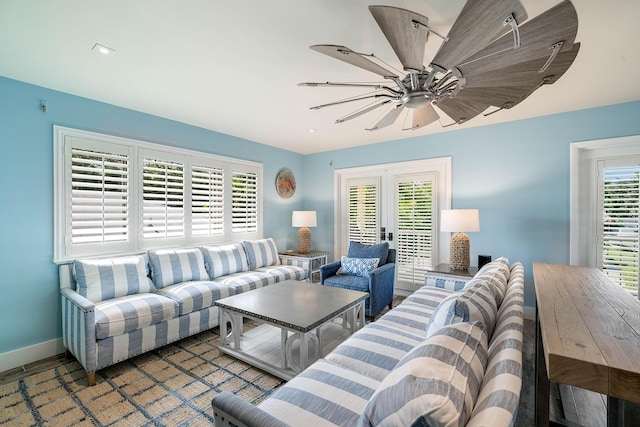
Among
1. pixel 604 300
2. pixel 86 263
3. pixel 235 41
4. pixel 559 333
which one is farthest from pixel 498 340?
pixel 86 263

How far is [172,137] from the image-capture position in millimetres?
3527

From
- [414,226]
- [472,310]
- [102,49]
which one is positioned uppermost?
[102,49]

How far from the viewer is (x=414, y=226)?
430 cm

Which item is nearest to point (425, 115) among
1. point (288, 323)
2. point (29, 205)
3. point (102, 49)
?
point (288, 323)

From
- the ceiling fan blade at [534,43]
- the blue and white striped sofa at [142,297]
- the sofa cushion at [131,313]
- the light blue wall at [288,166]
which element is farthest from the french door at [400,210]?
the sofa cushion at [131,313]

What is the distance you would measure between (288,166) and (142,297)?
3.25 meters

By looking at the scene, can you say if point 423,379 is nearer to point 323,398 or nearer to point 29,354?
point 323,398

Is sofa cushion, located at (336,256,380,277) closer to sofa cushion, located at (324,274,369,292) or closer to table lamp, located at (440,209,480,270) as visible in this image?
sofa cushion, located at (324,274,369,292)

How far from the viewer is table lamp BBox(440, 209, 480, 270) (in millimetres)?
3270

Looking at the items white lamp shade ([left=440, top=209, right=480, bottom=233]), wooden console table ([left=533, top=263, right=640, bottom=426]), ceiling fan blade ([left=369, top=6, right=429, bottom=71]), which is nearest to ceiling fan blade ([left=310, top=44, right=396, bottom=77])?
ceiling fan blade ([left=369, top=6, right=429, bottom=71])

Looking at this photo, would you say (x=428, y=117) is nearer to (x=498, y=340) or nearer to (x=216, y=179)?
(x=498, y=340)

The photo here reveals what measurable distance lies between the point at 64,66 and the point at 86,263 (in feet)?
5.51

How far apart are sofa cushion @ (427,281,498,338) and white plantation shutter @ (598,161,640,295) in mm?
2641

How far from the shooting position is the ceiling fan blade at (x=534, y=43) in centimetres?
107
